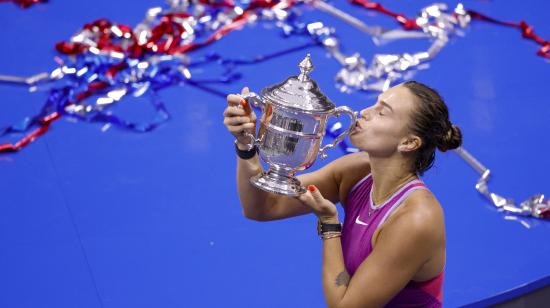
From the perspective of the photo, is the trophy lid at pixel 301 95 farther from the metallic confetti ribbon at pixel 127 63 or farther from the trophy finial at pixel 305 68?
the metallic confetti ribbon at pixel 127 63

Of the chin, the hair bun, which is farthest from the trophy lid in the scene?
the hair bun

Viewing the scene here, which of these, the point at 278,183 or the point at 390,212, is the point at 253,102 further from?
the point at 390,212

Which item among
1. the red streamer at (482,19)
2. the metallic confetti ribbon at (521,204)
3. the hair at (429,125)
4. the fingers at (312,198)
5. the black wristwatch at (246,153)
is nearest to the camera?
the fingers at (312,198)

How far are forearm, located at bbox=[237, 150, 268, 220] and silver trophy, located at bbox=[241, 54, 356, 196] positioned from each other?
0.12 meters

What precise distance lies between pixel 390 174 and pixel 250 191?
1.44 feet

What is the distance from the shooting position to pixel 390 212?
2.51m

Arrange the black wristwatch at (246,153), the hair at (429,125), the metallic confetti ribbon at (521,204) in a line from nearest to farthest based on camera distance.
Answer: the hair at (429,125), the black wristwatch at (246,153), the metallic confetti ribbon at (521,204)

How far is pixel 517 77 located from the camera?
544 centimetres

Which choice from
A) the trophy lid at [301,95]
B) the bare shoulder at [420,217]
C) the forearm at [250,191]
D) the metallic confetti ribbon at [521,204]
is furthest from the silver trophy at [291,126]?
the metallic confetti ribbon at [521,204]

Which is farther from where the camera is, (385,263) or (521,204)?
(521,204)

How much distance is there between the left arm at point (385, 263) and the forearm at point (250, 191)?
0.30 metres

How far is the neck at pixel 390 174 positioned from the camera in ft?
8.35

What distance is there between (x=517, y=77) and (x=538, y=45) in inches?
18.9

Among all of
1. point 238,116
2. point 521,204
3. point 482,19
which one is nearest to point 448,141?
point 238,116
